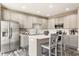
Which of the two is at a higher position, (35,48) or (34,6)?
(34,6)

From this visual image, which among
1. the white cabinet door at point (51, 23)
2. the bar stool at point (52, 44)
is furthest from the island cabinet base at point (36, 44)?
the white cabinet door at point (51, 23)

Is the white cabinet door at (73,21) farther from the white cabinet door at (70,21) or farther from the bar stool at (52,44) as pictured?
the bar stool at (52,44)

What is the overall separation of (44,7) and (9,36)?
2.92 ft

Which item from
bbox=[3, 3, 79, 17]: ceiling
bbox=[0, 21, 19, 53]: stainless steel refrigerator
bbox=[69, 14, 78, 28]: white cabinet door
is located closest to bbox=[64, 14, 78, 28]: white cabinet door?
bbox=[69, 14, 78, 28]: white cabinet door

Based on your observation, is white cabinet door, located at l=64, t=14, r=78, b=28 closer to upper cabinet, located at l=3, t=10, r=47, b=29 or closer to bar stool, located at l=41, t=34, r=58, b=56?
bar stool, located at l=41, t=34, r=58, b=56

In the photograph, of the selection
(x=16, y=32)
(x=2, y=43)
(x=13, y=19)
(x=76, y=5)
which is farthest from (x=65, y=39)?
(x=2, y=43)

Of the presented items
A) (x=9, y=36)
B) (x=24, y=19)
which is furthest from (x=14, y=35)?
(x=24, y=19)

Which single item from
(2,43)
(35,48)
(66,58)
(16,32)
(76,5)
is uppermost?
(76,5)

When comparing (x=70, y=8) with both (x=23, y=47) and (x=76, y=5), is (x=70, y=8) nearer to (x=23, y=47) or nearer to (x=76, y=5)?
(x=76, y=5)

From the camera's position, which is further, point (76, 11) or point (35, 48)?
point (35, 48)

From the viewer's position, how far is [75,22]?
1.33m

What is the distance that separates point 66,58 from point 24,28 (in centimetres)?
97

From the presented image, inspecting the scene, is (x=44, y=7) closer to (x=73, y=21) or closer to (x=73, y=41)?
(x=73, y=21)

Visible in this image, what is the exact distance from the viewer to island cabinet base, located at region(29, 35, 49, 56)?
1.37m
